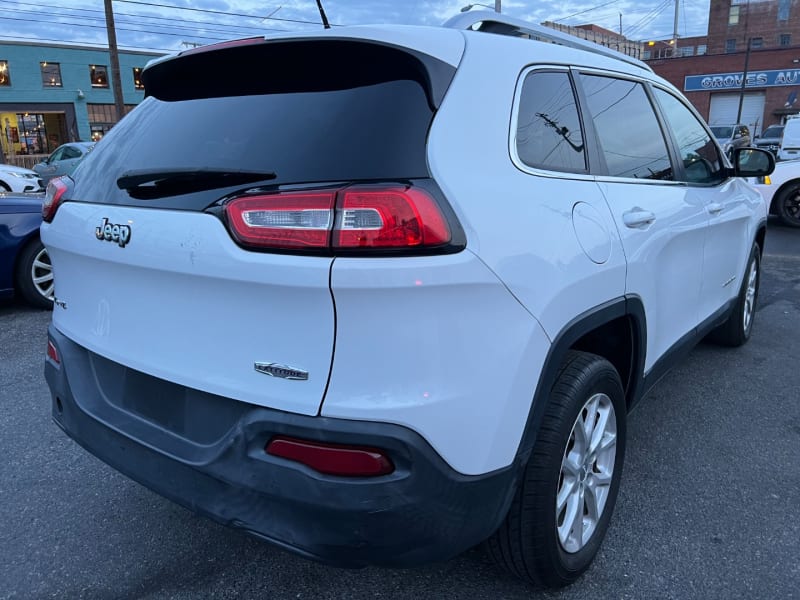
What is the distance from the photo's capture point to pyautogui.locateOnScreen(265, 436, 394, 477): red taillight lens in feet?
5.40

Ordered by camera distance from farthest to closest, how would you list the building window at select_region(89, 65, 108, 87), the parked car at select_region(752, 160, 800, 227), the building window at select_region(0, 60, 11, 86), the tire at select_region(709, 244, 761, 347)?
the building window at select_region(89, 65, 108, 87) → the building window at select_region(0, 60, 11, 86) → the parked car at select_region(752, 160, 800, 227) → the tire at select_region(709, 244, 761, 347)

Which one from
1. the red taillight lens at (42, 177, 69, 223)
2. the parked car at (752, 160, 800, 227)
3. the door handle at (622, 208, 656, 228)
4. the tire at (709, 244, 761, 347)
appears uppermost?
the red taillight lens at (42, 177, 69, 223)

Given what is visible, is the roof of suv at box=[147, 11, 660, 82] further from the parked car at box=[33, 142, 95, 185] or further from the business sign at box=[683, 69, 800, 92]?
the business sign at box=[683, 69, 800, 92]

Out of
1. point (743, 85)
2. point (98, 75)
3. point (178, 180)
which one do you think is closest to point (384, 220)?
point (178, 180)

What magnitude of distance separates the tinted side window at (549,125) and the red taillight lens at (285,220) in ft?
2.41

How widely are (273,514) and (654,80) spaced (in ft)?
9.37

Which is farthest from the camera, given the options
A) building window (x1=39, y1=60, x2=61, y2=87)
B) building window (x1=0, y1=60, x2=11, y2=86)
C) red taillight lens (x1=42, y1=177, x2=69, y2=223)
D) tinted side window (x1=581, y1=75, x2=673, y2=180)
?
building window (x1=39, y1=60, x2=61, y2=87)

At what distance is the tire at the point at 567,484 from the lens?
2.02 m

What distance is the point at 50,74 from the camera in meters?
39.0

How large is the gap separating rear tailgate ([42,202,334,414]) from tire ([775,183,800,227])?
37.3 feet

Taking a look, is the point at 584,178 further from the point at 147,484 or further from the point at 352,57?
the point at 147,484

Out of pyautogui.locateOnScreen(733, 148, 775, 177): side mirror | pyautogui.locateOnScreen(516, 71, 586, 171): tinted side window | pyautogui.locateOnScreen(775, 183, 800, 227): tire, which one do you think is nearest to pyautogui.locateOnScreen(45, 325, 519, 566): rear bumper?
pyautogui.locateOnScreen(516, 71, 586, 171): tinted side window

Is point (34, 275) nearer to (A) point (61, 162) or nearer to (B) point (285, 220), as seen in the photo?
(B) point (285, 220)

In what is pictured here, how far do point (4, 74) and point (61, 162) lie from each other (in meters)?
24.8
